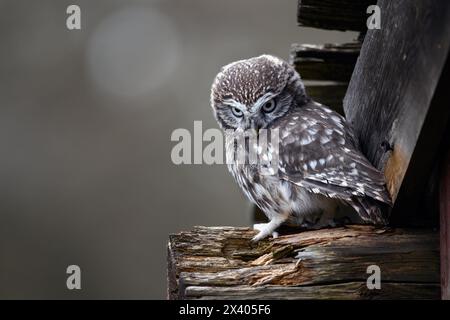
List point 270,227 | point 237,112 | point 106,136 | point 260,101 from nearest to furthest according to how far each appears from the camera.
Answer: point 270,227
point 260,101
point 237,112
point 106,136

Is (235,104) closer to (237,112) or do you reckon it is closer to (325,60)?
(237,112)

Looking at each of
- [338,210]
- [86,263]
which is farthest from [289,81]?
[86,263]

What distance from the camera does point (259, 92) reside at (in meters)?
4.00

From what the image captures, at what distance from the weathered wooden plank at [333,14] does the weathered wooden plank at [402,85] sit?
0.26m

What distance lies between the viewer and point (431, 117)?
246cm

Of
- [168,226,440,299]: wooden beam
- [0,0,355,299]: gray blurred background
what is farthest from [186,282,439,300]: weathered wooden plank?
[0,0,355,299]: gray blurred background

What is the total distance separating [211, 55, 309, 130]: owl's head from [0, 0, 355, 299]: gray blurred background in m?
3.41

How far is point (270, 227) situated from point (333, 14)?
89cm

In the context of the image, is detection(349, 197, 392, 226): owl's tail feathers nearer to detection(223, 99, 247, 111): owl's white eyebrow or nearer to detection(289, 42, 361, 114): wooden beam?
detection(289, 42, 361, 114): wooden beam

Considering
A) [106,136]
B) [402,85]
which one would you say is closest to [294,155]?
[402,85]

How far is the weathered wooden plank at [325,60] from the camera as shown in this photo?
3615mm

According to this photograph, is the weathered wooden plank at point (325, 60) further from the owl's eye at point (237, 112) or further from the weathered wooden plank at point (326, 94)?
the owl's eye at point (237, 112)

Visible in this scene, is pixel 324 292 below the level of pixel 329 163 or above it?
below
